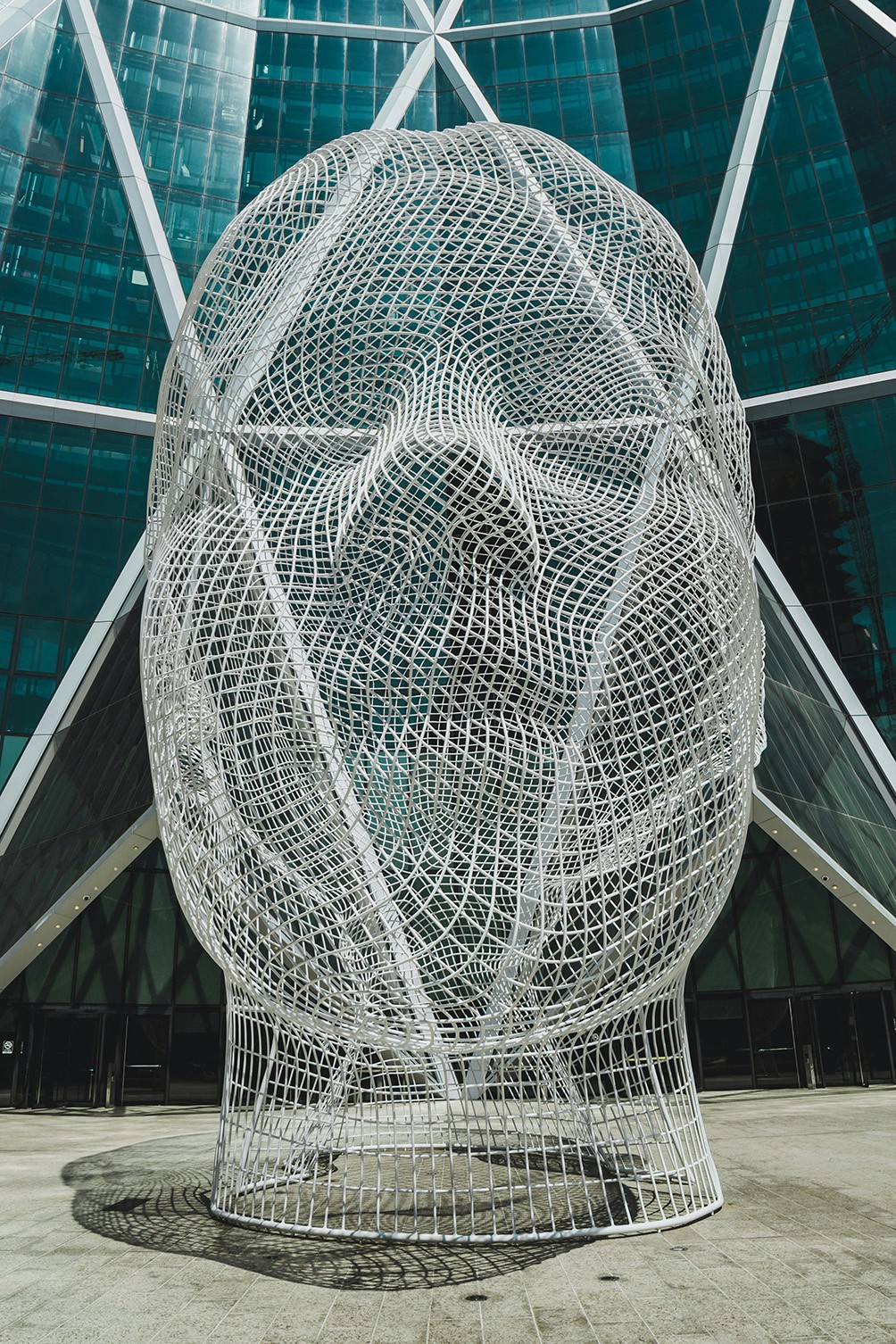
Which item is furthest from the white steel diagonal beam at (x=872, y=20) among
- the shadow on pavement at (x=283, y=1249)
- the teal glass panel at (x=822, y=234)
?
the shadow on pavement at (x=283, y=1249)

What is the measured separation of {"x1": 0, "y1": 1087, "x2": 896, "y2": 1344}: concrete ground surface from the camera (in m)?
5.58

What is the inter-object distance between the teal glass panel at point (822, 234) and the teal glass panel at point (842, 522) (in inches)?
50.7

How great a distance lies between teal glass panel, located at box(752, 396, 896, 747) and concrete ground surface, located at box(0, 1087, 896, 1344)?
49.7 feet

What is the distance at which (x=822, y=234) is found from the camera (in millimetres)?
25781

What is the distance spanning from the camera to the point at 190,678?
326 inches

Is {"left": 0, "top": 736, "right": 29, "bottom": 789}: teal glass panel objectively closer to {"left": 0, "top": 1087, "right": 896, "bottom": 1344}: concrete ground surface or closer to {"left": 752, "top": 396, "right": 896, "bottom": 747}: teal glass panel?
{"left": 0, "top": 1087, "right": 896, "bottom": 1344}: concrete ground surface

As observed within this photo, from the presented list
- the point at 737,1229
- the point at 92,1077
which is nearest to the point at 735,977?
the point at 92,1077

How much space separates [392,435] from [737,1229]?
22.0ft

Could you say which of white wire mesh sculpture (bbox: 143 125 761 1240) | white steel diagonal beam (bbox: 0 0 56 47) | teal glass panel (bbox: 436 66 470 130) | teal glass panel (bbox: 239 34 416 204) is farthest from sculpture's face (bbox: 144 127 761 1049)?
white steel diagonal beam (bbox: 0 0 56 47)

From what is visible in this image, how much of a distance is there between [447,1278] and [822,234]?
25.4 m

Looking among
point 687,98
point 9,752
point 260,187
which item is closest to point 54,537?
point 9,752

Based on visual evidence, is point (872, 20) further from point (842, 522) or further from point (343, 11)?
point (343, 11)

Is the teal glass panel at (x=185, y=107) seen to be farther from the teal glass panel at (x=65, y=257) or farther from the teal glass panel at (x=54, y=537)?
the teal glass panel at (x=54, y=537)

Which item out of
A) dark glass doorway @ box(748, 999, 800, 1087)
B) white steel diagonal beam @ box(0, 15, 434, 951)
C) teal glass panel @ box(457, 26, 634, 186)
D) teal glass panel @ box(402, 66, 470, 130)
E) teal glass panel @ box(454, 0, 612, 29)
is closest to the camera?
dark glass doorway @ box(748, 999, 800, 1087)
